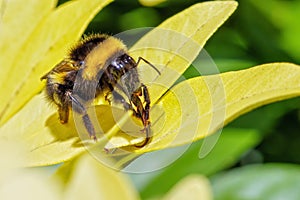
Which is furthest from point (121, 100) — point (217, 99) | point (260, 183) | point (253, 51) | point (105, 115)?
point (253, 51)

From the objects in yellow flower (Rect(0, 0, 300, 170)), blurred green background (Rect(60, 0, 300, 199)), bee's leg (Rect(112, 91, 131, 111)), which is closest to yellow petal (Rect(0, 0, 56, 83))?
yellow flower (Rect(0, 0, 300, 170))

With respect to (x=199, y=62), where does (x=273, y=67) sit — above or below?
above

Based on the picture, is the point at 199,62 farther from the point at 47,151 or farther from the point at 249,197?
the point at 47,151

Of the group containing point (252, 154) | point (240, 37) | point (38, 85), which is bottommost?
point (252, 154)

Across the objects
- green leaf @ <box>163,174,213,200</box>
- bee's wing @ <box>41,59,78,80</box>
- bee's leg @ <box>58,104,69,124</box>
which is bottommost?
bee's leg @ <box>58,104,69,124</box>

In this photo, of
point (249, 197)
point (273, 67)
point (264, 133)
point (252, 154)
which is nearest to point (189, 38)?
point (273, 67)

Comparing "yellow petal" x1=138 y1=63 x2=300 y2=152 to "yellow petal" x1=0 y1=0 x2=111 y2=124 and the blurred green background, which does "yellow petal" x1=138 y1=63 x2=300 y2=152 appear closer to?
"yellow petal" x1=0 y1=0 x2=111 y2=124
